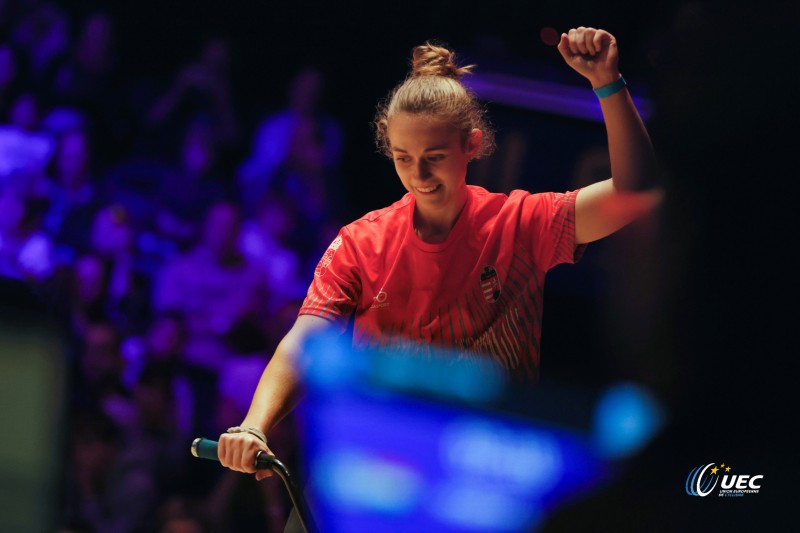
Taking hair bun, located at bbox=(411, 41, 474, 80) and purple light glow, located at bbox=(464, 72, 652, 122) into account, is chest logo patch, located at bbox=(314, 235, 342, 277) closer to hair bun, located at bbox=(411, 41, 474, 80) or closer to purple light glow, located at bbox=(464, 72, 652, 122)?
hair bun, located at bbox=(411, 41, 474, 80)

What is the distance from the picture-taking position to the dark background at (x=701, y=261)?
322 centimetres

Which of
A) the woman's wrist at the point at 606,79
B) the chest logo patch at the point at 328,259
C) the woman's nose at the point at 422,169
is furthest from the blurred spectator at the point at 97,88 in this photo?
the woman's wrist at the point at 606,79

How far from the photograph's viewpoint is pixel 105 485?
3951 millimetres

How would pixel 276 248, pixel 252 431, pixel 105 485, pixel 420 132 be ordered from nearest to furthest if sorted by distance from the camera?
pixel 252 431 < pixel 420 132 < pixel 105 485 < pixel 276 248

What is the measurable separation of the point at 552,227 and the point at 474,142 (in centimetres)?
30

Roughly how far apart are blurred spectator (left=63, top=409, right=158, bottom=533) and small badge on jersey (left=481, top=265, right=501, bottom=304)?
2.16 m

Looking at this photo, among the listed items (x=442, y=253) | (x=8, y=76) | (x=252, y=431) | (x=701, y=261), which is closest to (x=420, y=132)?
(x=442, y=253)

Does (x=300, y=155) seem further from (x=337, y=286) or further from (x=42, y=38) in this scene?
(x=337, y=286)

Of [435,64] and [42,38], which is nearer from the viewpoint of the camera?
[435,64]

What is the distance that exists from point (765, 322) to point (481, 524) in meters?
1.28

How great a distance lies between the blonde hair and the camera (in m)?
2.29

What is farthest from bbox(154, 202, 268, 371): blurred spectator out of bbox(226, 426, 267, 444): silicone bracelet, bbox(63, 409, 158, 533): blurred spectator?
bbox(226, 426, 267, 444): silicone bracelet

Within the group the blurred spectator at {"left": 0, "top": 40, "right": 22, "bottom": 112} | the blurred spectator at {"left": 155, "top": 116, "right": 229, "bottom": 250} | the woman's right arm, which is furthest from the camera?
the blurred spectator at {"left": 0, "top": 40, "right": 22, "bottom": 112}

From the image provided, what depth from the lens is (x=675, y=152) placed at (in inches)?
134
